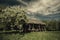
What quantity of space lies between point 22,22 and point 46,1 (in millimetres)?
702

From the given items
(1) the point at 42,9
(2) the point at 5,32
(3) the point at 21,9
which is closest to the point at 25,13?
(3) the point at 21,9

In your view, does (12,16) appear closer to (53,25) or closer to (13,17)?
(13,17)

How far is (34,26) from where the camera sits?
133 inches

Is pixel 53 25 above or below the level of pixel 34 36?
above

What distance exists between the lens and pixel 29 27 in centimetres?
339

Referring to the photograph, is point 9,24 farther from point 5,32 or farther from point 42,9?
point 42,9

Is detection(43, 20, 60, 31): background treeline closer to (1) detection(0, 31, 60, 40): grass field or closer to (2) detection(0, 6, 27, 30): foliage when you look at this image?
(1) detection(0, 31, 60, 40): grass field

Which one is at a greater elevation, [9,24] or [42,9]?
[42,9]

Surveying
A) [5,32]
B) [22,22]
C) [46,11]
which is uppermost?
[46,11]

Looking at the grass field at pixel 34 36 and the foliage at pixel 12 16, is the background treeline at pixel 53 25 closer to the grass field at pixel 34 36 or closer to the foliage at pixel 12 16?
the grass field at pixel 34 36

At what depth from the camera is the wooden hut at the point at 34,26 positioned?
11.0ft

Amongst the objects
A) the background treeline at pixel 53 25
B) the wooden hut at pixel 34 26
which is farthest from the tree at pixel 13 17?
the background treeline at pixel 53 25

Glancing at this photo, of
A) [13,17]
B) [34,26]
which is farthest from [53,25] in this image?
[13,17]

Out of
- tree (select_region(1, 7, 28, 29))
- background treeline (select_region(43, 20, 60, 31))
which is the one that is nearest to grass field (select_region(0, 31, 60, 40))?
background treeline (select_region(43, 20, 60, 31))
